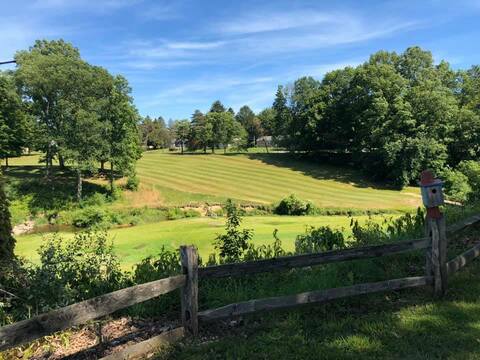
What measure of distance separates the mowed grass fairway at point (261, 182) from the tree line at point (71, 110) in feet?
24.5

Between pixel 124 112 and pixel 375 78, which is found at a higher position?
pixel 375 78

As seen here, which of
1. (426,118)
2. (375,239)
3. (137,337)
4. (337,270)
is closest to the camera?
(137,337)

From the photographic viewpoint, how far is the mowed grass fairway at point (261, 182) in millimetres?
47031

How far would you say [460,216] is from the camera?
980 centimetres

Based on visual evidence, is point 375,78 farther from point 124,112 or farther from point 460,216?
point 460,216

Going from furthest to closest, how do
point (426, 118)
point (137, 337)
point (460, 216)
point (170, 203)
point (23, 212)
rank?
1. point (426, 118)
2. point (170, 203)
3. point (23, 212)
4. point (460, 216)
5. point (137, 337)

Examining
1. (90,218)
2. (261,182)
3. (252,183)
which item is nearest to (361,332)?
(90,218)

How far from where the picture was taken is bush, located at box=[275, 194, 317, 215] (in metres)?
41.4

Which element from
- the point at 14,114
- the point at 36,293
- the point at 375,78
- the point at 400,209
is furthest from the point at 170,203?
the point at 36,293

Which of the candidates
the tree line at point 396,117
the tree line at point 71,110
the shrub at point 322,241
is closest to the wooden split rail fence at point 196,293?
the shrub at point 322,241

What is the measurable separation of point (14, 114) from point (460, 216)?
48.4m

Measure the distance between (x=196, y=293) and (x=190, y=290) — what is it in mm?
96

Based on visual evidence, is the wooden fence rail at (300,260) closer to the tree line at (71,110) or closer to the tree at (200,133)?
the tree line at (71,110)

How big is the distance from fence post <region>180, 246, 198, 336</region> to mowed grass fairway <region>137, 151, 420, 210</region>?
3981cm
